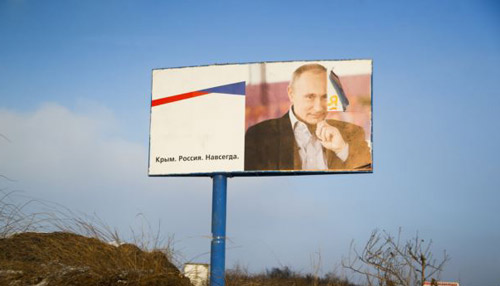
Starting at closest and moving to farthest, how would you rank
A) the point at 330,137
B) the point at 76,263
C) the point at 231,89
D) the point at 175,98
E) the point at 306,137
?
the point at 76,263 < the point at 330,137 < the point at 306,137 < the point at 231,89 < the point at 175,98

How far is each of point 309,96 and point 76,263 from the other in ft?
19.9

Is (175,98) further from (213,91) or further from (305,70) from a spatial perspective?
(305,70)

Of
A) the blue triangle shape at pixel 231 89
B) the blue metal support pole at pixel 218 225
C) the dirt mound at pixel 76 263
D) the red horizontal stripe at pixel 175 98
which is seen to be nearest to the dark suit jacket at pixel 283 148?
the blue metal support pole at pixel 218 225

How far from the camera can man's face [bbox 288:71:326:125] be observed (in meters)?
11.5

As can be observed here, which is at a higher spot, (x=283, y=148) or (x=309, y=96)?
(x=309, y=96)

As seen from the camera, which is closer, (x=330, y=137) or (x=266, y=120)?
(x=330, y=137)

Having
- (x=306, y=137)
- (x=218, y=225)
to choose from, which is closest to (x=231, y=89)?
(x=306, y=137)

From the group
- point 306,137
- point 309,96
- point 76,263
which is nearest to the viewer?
point 76,263

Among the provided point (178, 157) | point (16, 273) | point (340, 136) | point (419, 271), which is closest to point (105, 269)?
point (16, 273)

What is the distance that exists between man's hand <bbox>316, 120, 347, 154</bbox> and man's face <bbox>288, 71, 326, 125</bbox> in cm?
16

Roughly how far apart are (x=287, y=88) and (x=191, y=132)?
2.21 meters

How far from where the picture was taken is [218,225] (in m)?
11.5

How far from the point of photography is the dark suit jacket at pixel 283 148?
11117 millimetres

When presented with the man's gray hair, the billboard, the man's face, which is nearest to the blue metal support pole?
the billboard
